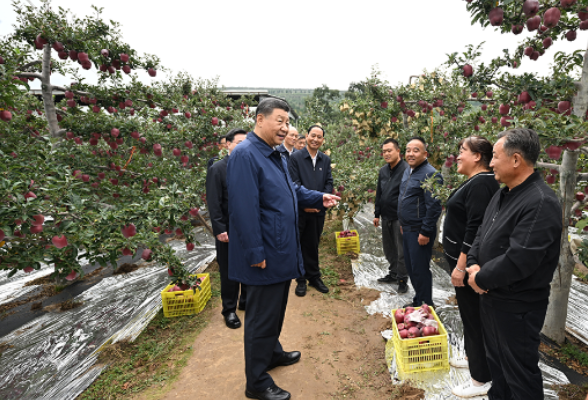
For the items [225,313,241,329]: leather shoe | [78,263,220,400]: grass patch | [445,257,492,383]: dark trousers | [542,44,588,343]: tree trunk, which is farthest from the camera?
[225,313,241,329]: leather shoe

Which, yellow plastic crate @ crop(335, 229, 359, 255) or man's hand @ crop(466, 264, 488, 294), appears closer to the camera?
man's hand @ crop(466, 264, 488, 294)

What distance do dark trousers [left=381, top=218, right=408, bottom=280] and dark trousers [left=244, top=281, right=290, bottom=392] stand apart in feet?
6.89

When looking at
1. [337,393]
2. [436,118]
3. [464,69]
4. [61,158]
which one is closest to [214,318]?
[337,393]

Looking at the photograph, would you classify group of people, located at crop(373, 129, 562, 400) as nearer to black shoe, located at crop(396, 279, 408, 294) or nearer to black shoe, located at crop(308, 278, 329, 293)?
black shoe, located at crop(396, 279, 408, 294)

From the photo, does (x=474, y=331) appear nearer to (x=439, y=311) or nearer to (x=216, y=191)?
(x=439, y=311)

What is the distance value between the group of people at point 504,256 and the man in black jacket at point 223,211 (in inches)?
80.3

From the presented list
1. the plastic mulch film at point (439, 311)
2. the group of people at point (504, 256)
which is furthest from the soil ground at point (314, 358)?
the group of people at point (504, 256)

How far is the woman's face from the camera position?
2078 millimetres

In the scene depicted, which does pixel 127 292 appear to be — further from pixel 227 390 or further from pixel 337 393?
pixel 337 393

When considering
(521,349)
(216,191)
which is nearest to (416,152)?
(521,349)

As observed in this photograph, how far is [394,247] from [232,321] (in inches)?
91.5

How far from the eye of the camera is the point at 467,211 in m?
2.07

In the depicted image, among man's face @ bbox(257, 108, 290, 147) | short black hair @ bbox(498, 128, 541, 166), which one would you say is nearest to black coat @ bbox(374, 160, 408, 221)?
short black hair @ bbox(498, 128, 541, 166)

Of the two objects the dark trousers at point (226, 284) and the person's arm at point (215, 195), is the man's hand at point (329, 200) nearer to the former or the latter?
the person's arm at point (215, 195)
